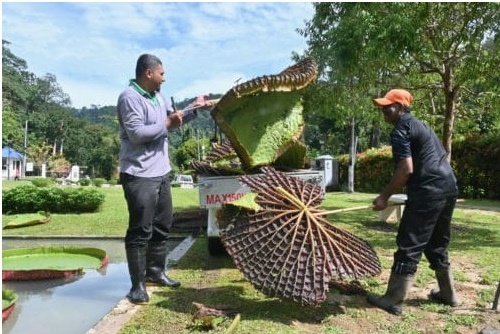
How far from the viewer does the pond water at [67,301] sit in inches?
154

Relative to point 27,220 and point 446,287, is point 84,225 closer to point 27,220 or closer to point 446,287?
point 27,220

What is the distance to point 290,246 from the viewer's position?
3941mm

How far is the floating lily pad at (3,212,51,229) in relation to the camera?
928 cm

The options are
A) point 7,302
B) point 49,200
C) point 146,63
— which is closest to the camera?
point 7,302

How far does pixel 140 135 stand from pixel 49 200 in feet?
26.1

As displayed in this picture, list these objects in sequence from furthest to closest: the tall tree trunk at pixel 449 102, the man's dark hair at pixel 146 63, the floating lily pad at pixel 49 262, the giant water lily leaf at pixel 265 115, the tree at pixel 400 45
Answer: the tall tree trunk at pixel 449 102
the tree at pixel 400 45
the floating lily pad at pixel 49 262
the giant water lily leaf at pixel 265 115
the man's dark hair at pixel 146 63

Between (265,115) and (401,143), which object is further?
(265,115)

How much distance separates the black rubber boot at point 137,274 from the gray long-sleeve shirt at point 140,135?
0.65 m

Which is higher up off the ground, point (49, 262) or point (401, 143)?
point (401, 143)

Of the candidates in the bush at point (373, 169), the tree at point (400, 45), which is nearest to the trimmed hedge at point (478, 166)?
the bush at point (373, 169)

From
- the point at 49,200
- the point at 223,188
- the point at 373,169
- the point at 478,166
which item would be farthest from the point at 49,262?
the point at 373,169

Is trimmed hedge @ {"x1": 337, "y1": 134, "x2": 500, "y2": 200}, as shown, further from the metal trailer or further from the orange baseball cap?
the orange baseball cap

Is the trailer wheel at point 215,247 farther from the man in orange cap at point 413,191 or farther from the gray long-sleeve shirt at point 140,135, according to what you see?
the man in orange cap at point 413,191

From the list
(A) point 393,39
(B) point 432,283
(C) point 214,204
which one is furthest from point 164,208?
(A) point 393,39
